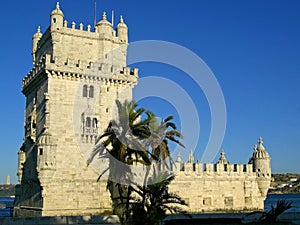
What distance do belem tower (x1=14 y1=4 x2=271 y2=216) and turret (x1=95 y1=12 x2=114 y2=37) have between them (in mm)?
79

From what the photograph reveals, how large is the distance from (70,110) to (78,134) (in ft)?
6.77

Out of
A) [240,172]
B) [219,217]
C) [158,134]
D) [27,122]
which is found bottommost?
[219,217]

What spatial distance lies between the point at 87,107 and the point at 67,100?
1755mm

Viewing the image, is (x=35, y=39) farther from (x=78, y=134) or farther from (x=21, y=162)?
(x=78, y=134)

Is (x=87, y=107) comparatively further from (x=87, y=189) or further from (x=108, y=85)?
(x=87, y=189)

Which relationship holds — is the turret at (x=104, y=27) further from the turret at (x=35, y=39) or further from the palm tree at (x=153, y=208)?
the palm tree at (x=153, y=208)

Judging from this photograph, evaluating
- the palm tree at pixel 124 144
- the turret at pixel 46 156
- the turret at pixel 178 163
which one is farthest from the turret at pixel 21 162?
the palm tree at pixel 124 144

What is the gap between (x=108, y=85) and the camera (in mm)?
35156

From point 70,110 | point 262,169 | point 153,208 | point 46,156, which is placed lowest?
point 153,208

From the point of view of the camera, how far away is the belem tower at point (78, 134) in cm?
3197

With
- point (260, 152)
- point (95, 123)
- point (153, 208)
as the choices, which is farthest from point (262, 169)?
point (153, 208)

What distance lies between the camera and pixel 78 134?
33.1 metres

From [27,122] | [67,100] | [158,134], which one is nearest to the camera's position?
[158,134]

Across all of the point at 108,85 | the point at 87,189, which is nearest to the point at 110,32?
the point at 108,85
